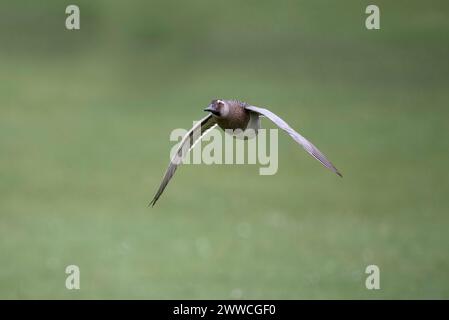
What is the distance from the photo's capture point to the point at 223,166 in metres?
22.2

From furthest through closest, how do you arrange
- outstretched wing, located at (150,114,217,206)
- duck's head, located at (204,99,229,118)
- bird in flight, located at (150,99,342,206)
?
1. outstretched wing, located at (150,114,217,206)
2. duck's head, located at (204,99,229,118)
3. bird in flight, located at (150,99,342,206)

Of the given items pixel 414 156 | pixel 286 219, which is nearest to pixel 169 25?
pixel 414 156

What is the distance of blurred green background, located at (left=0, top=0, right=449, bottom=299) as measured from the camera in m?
16.1

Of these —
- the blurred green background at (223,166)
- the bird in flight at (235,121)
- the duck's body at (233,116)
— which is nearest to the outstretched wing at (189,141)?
the bird in flight at (235,121)

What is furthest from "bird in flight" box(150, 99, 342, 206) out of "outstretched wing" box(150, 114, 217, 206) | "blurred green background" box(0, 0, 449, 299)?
"blurred green background" box(0, 0, 449, 299)

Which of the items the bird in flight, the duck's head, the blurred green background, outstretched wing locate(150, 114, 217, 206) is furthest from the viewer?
the blurred green background

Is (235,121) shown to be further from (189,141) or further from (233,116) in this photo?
(189,141)

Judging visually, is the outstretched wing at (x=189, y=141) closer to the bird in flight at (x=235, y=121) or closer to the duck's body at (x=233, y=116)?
the bird in flight at (x=235, y=121)

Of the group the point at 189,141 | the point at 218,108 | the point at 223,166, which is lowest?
the point at 189,141

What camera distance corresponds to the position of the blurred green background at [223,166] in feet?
52.9

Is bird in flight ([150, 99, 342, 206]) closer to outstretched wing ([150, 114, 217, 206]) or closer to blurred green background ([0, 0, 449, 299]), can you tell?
outstretched wing ([150, 114, 217, 206])

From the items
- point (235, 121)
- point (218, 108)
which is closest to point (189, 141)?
point (235, 121)

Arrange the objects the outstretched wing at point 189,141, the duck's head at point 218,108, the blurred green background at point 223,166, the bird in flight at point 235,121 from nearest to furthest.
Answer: the bird in flight at point 235,121, the duck's head at point 218,108, the outstretched wing at point 189,141, the blurred green background at point 223,166

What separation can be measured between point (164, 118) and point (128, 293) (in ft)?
34.4
